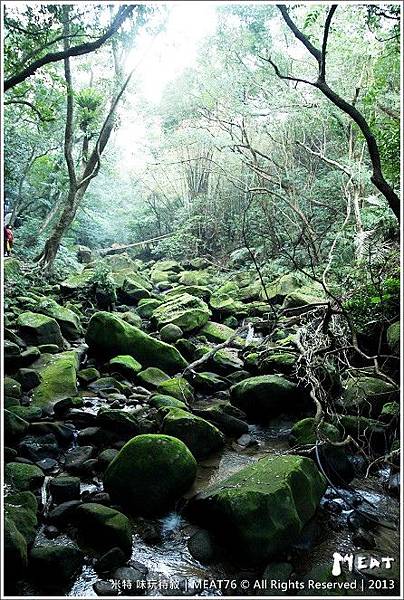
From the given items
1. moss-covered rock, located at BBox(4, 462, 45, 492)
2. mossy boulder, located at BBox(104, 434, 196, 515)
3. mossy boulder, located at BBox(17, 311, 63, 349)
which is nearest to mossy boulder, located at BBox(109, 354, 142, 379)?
mossy boulder, located at BBox(17, 311, 63, 349)

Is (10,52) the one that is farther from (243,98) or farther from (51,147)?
(51,147)

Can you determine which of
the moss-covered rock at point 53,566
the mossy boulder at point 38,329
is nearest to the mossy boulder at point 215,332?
the mossy boulder at point 38,329

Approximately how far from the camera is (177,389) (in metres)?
5.98

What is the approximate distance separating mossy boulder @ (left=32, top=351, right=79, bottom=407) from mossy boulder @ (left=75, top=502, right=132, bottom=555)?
2164 mm

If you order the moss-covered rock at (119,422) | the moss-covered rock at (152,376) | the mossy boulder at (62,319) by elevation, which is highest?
the mossy boulder at (62,319)

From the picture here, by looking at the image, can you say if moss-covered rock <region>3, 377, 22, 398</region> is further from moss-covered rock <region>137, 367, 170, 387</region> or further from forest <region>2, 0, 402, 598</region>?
moss-covered rock <region>137, 367, 170, 387</region>

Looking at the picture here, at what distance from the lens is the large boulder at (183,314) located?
8781 mm

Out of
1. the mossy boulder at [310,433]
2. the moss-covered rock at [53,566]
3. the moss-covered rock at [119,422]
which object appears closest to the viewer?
the moss-covered rock at [53,566]

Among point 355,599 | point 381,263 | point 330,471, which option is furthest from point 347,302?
point 355,599

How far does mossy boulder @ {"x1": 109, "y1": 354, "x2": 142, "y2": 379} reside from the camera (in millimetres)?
6574

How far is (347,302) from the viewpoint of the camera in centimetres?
560

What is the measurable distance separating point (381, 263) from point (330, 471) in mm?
2414

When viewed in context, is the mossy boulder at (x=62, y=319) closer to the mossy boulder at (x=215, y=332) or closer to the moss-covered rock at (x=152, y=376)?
the moss-covered rock at (x=152, y=376)

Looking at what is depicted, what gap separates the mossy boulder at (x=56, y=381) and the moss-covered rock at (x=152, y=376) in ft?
3.00
